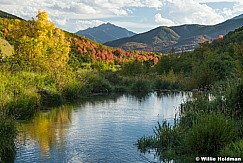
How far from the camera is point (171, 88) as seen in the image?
107 feet

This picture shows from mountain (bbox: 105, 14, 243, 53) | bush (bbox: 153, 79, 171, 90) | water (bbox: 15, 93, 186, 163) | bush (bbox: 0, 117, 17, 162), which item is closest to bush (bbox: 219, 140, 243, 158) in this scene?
water (bbox: 15, 93, 186, 163)

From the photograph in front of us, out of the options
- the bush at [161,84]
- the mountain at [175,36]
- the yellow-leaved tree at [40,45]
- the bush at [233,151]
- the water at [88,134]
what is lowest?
the water at [88,134]

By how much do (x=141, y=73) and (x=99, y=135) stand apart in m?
29.8

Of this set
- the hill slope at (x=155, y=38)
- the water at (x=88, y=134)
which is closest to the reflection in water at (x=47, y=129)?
the water at (x=88, y=134)

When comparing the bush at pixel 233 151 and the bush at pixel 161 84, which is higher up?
the bush at pixel 161 84

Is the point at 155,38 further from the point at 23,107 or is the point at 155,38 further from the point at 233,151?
the point at 233,151

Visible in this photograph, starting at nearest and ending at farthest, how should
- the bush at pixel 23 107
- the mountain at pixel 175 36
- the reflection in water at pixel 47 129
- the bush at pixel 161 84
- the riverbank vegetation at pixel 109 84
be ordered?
the riverbank vegetation at pixel 109 84 → the reflection in water at pixel 47 129 → the bush at pixel 23 107 → the bush at pixel 161 84 → the mountain at pixel 175 36

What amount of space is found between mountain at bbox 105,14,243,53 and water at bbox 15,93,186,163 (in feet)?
374

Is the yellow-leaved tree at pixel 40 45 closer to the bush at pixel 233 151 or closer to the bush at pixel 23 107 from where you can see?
the bush at pixel 23 107

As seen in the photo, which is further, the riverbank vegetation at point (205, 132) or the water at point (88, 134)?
the water at point (88, 134)

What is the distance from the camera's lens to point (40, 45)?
2647 centimetres

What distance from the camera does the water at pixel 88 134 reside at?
9.88 m

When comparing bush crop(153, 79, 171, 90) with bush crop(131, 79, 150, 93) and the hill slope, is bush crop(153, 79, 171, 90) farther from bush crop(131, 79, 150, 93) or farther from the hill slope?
the hill slope

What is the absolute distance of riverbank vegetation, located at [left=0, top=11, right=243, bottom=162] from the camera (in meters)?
9.81
